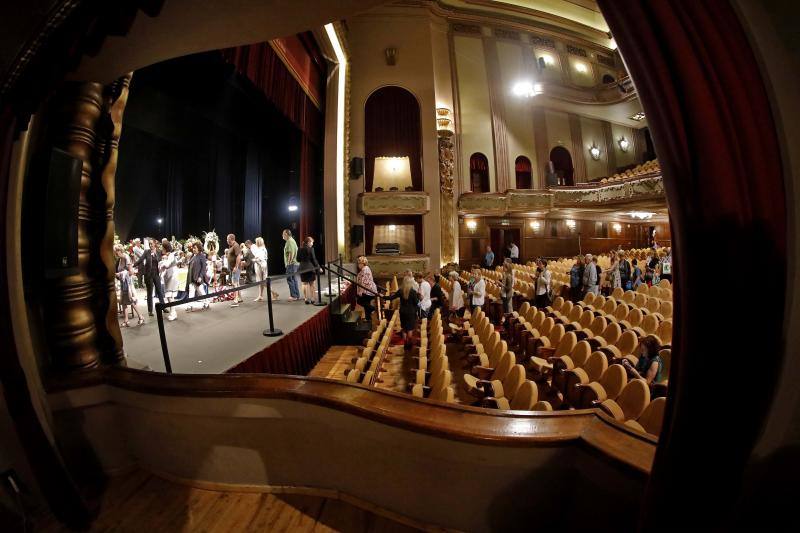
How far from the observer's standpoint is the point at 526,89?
11.9 meters

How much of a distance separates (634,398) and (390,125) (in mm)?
10419

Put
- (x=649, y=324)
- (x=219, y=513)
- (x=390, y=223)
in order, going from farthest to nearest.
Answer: (x=390, y=223) → (x=649, y=324) → (x=219, y=513)

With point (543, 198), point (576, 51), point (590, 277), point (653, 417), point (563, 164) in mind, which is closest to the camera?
point (653, 417)

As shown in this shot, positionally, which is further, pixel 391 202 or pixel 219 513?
pixel 391 202

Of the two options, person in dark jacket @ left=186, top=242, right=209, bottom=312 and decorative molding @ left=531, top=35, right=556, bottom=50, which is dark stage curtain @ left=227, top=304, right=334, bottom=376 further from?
decorative molding @ left=531, top=35, right=556, bottom=50

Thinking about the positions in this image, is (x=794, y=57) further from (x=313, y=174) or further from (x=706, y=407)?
(x=313, y=174)

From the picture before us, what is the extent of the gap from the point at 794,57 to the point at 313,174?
9724 millimetres

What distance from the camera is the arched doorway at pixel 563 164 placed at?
→ 14.5m

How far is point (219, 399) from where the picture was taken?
1535 mm

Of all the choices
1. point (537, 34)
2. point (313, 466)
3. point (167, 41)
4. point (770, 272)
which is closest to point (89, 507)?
point (313, 466)

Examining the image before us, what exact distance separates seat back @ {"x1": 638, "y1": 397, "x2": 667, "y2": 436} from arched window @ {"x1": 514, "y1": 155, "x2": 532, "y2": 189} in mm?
13162

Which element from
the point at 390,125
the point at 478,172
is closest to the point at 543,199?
the point at 478,172

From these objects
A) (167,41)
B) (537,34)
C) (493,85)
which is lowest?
(167,41)

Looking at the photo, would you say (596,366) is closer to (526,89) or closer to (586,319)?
(586,319)
